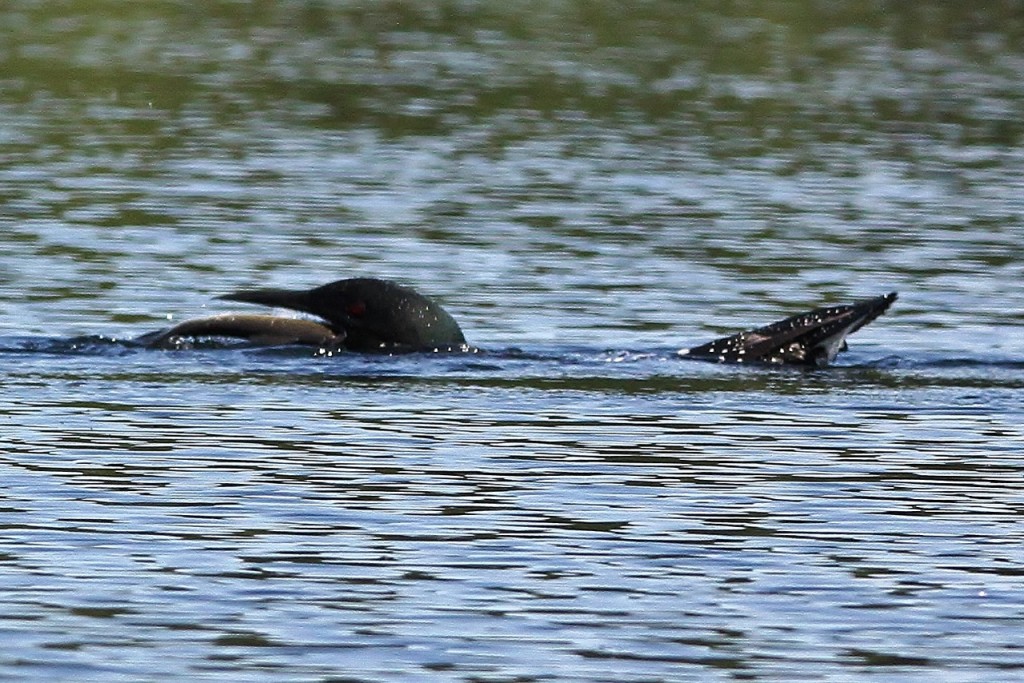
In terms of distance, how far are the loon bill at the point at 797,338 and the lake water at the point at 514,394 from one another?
0.24 meters

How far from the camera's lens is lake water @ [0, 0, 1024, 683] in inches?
361

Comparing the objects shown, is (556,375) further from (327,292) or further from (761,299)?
(761,299)

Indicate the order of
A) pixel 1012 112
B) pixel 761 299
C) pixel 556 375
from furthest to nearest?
pixel 1012 112 < pixel 761 299 < pixel 556 375

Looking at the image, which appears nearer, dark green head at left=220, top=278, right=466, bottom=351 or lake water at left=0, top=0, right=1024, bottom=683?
lake water at left=0, top=0, right=1024, bottom=683

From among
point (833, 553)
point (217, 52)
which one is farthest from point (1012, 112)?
point (833, 553)

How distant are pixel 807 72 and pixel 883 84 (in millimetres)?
1542

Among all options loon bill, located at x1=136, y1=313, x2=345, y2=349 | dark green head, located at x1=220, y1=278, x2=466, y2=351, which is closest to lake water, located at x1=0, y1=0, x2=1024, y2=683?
loon bill, located at x1=136, y1=313, x2=345, y2=349

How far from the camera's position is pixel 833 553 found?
34.0 ft

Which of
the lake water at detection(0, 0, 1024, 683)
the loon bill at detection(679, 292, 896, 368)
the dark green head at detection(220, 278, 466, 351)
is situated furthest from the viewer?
the dark green head at detection(220, 278, 466, 351)

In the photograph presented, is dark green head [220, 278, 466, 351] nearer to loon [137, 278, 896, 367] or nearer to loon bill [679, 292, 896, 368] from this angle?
loon [137, 278, 896, 367]

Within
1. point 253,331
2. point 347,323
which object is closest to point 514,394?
point 347,323

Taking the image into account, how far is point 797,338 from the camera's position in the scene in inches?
612

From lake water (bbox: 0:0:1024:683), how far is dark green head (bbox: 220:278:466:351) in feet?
0.93

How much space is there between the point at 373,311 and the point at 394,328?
6.0 inches
